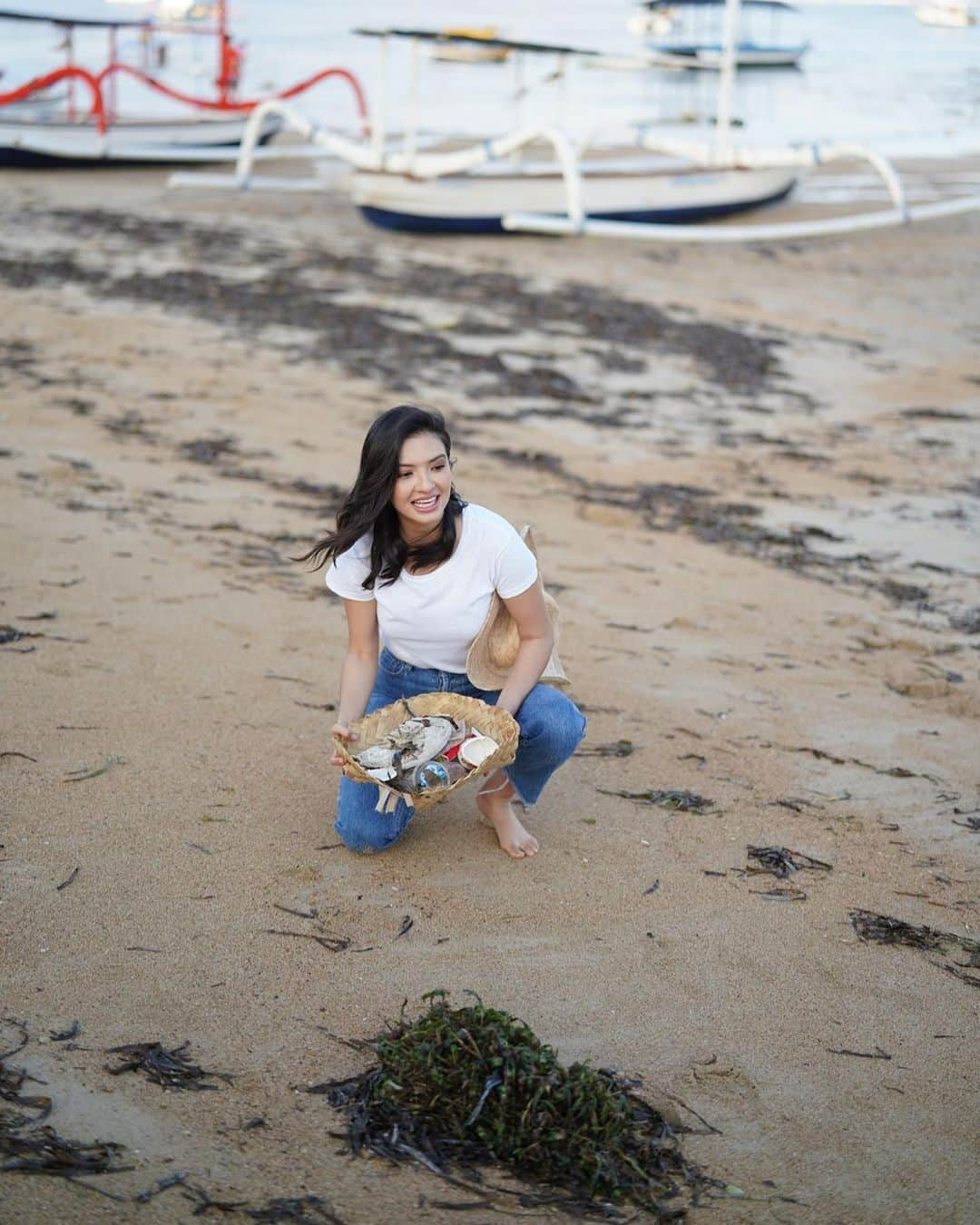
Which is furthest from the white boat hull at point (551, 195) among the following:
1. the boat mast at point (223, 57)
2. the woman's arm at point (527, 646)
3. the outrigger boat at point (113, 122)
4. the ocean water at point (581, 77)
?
the woman's arm at point (527, 646)

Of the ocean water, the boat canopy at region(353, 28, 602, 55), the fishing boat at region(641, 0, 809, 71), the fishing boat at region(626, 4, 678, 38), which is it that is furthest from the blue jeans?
the fishing boat at region(641, 0, 809, 71)

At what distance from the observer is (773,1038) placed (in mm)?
2748

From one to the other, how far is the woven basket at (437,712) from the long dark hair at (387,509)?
325mm

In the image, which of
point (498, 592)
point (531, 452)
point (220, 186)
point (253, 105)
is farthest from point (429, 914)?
point (253, 105)

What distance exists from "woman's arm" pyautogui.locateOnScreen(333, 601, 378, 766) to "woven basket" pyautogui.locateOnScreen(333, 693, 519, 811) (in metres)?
0.06

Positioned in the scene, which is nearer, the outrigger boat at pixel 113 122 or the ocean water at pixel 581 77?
the outrigger boat at pixel 113 122

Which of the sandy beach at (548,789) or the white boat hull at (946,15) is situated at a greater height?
the white boat hull at (946,15)

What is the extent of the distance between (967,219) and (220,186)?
8891 mm

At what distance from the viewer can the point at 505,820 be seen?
3.40 m

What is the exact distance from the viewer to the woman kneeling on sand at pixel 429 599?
3.11m

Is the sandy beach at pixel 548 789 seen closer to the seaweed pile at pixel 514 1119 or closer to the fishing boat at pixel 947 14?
the seaweed pile at pixel 514 1119

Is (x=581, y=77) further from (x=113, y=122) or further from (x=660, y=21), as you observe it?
(x=113, y=122)

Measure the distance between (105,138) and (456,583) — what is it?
49.7 ft

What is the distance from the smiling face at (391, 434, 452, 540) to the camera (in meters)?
3.08
